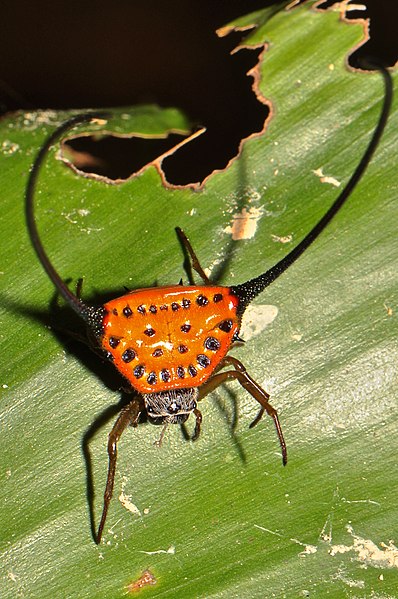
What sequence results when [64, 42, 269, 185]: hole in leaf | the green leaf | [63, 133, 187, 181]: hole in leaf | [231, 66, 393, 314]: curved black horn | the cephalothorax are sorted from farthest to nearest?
[63, 133, 187, 181]: hole in leaf, [64, 42, 269, 185]: hole in leaf, the green leaf, the cephalothorax, [231, 66, 393, 314]: curved black horn

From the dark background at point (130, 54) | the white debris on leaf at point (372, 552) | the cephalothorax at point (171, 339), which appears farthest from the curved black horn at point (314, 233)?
the dark background at point (130, 54)

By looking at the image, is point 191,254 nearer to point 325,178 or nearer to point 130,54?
point 325,178

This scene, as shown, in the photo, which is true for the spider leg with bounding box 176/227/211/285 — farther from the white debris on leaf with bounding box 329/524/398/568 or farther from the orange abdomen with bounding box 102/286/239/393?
the white debris on leaf with bounding box 329/524/398/568

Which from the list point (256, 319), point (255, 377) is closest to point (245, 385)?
point (255, 377)

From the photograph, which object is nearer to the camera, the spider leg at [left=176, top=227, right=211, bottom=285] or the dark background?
the spider leg at [left=176, top=227, right=211, bottom=285]

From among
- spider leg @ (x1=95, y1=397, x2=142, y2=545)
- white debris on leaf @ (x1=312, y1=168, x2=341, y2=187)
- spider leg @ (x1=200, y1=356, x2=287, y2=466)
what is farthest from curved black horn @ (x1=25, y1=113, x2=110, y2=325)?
white debris on leaf @ (x1=312, y1=168, x2=341, y2=187)

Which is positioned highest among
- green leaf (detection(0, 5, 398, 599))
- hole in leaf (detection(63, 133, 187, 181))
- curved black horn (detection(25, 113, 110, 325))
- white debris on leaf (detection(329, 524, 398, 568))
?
curved black horn (detection(25, 113, 110, 325))

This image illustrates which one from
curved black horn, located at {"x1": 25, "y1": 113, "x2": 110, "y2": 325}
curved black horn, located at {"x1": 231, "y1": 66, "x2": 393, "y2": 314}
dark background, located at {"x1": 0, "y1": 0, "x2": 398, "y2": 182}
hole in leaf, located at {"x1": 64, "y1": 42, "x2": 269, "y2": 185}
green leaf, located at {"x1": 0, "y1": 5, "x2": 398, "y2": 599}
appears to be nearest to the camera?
curved black horn, located at {"x1": 25, "y1": 113, "x2": 110, "y2": 325}
